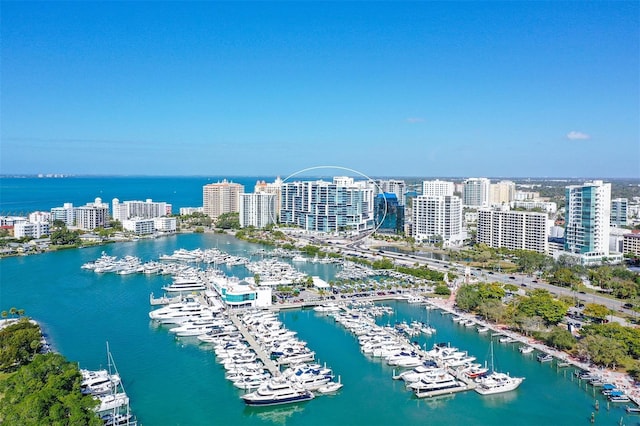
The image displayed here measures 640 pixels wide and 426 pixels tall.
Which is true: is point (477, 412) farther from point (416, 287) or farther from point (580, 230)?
point (580, 230)

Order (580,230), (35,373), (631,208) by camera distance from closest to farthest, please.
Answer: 1. (35,373)
2. (580,230)
3. (631,208)

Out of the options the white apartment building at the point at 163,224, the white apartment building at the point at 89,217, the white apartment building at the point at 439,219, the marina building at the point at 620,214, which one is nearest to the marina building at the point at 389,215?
the white apartment building at the point at 439,219

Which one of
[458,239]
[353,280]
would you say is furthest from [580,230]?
[353,280]

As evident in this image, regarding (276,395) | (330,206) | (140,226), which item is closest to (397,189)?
(330,206)

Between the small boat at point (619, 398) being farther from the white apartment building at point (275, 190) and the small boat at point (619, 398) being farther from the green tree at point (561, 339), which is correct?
the white apartment building at point (275, 190)

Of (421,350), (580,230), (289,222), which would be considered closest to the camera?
(421,350)

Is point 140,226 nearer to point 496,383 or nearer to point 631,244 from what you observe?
point 631,244
